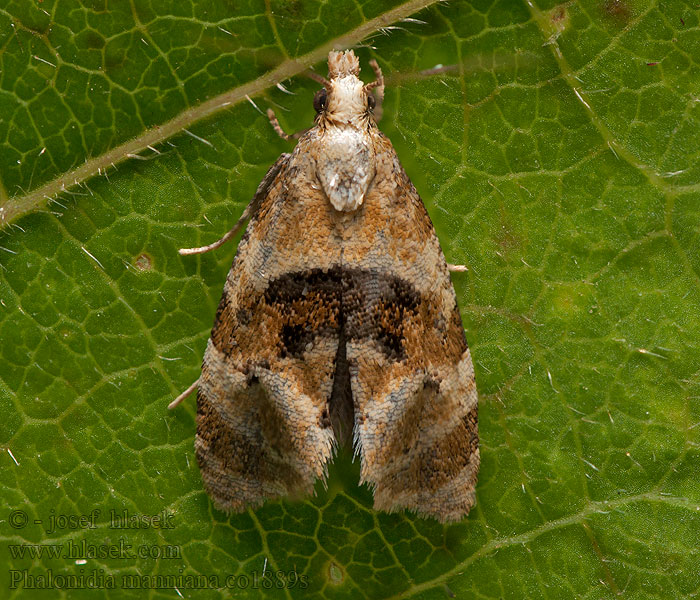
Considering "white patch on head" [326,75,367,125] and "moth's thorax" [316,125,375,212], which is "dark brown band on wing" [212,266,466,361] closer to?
"moth's thorax" [316,125,375,212]

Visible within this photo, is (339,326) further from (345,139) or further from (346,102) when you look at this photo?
(346,102)

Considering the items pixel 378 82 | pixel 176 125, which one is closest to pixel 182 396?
pixel 176 125

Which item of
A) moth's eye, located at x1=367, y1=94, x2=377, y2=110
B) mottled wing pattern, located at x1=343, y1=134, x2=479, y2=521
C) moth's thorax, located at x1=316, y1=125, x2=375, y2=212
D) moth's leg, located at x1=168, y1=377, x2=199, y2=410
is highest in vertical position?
moth's eye, located at x1=367, y1=94, x2=377, y2=110

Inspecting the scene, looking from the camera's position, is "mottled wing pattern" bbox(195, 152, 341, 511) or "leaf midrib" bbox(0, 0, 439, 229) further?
"leaf midrib" bbox(0, 0, 439, 229)

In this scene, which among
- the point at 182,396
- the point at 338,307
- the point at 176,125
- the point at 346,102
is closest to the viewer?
the point at 338,307

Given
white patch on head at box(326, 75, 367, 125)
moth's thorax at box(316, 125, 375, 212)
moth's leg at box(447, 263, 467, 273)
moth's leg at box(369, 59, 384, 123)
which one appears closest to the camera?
moth's thorax at box(316, 125, 375, 212)

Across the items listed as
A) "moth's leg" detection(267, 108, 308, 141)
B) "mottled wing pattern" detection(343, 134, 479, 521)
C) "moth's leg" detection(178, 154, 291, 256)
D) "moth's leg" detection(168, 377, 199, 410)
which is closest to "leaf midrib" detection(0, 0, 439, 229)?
"moth's leg" detection(267, 108, 308, 141)

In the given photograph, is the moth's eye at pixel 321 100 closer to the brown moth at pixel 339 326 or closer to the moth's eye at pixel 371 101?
the brown moth at pixel 339 326
